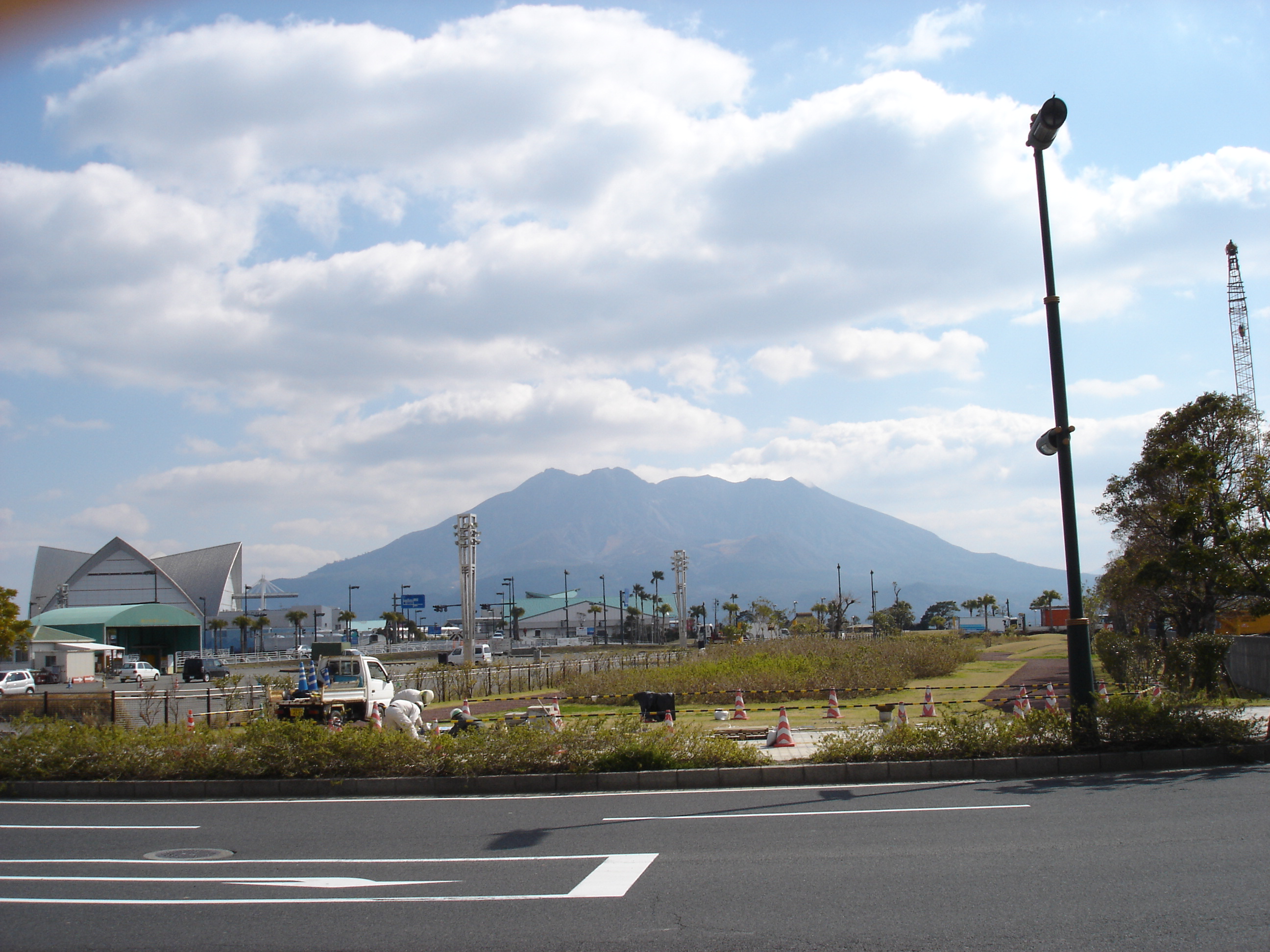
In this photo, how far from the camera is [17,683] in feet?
129

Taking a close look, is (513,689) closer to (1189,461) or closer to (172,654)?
(1189,461)

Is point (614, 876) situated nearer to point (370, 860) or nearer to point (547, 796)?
point (370, 860)

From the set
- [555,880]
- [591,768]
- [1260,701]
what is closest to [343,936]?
[555,880]

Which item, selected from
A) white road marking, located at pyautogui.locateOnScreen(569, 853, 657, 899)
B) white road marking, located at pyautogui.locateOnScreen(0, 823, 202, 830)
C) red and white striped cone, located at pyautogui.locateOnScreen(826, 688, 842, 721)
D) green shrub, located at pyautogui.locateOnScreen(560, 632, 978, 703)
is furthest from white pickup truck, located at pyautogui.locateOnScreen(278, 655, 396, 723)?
white road marking, located at pyautogui.locateOnScreen(569, 853, 657, 899)

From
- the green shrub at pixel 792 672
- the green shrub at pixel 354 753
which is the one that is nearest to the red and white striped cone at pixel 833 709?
the green shrub at pixel 792 672

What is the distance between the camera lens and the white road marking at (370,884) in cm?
618

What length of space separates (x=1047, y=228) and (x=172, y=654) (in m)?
78.9

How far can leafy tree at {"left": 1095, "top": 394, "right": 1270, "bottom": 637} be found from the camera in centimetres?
1434

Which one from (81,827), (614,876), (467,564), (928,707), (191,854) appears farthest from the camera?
(467,564)

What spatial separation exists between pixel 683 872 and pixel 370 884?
7.67ft

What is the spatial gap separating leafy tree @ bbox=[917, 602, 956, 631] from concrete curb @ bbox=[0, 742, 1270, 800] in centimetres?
11204

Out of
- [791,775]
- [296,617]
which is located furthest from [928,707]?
[296,617]

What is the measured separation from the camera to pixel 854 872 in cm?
648

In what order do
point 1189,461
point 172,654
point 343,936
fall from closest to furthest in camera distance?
point 343,936, point 1189,461, point 172,654
